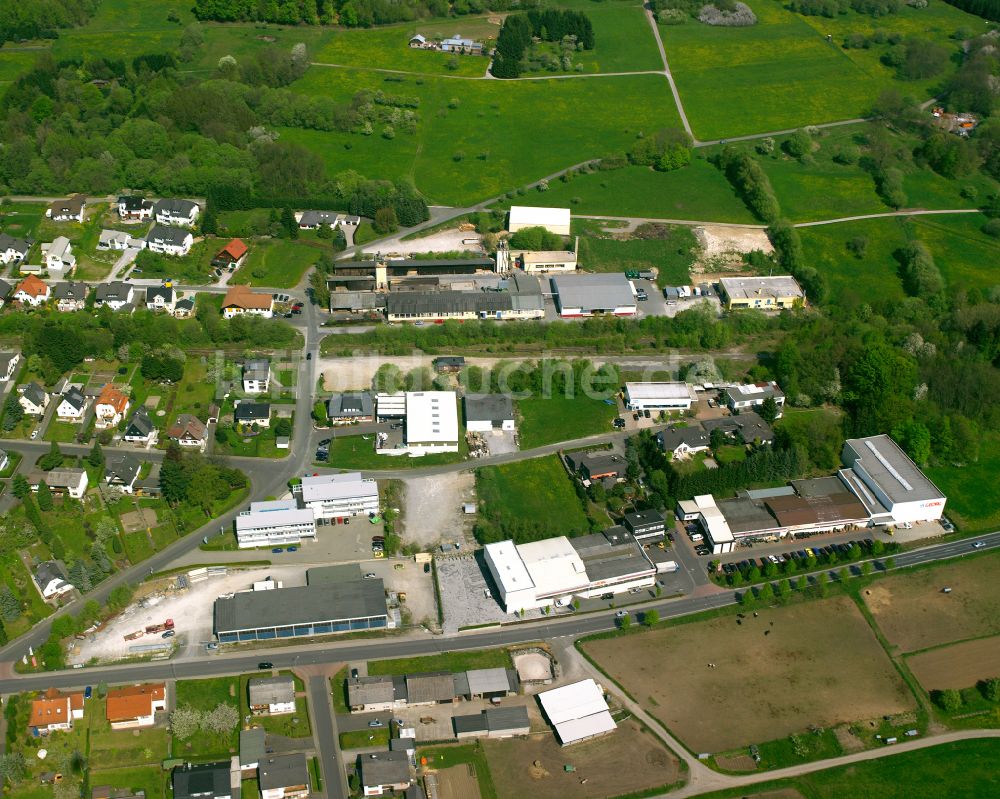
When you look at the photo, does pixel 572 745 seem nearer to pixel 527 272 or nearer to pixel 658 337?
pixel 658 337

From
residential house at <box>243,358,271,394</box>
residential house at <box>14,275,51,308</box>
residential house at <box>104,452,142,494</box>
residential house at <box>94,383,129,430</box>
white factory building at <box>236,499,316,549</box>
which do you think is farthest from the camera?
residential house at <box>14,275,51,308</box>

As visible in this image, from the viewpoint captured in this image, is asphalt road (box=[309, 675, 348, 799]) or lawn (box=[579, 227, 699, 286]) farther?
lawn (box=[579, 227, 699, 286])

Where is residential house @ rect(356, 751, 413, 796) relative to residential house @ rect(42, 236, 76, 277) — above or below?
above

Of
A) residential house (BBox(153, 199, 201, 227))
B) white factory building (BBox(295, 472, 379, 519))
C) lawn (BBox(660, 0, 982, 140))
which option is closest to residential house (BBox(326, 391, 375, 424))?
white factory building (BBox(295, 472, 379, 519))

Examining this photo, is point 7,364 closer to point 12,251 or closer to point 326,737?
point 12,251

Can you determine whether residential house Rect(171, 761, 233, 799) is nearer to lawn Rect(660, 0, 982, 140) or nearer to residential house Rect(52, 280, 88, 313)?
residential house Rect(52, 280, 88, 313)

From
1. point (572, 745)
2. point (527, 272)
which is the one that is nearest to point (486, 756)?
point (572, 745)
